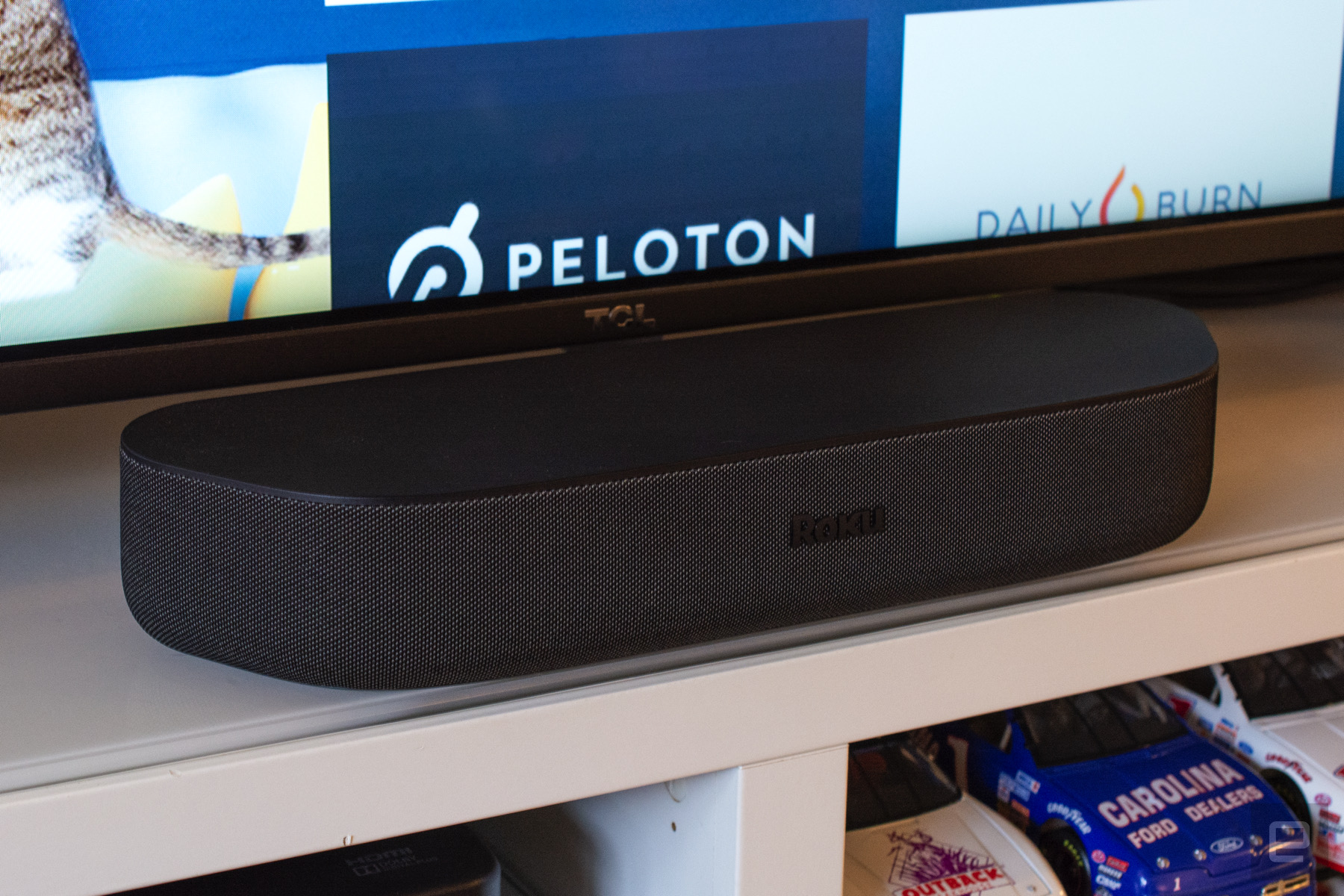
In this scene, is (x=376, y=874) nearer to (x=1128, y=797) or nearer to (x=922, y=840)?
(x=922, y=840)

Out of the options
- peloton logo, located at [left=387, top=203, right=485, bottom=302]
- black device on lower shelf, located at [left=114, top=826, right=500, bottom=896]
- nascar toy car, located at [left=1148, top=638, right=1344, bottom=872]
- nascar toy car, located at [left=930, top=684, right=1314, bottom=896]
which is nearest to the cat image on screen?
peloton logo, located at [left=387, top=203, right=485, bottom=302]

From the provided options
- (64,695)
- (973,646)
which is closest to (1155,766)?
(973,646)

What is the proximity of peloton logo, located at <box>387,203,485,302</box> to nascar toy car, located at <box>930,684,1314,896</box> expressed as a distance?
15.8 inches

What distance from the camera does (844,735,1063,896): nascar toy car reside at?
689 mm

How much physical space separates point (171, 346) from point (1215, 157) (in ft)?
2.07

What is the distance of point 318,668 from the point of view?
0.53 m

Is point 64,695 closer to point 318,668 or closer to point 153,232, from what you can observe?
point 318,668

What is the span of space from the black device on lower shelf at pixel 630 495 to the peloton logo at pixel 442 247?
45 millimetres

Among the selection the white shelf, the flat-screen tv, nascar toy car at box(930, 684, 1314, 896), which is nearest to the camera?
the white shelf

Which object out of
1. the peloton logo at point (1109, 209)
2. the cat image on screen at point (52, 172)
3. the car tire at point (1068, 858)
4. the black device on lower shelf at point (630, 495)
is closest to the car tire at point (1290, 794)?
the car tire at point (1068, 858)

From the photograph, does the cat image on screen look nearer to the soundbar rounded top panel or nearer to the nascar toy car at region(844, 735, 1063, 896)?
the soundbar rounded top panel

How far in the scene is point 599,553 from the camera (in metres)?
0.54

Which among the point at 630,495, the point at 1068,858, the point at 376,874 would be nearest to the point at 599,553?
the point at 630,495

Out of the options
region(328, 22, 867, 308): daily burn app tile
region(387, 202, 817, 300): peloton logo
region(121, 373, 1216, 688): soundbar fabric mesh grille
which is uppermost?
region(328, 22, 867, 308): daily burn app tile
